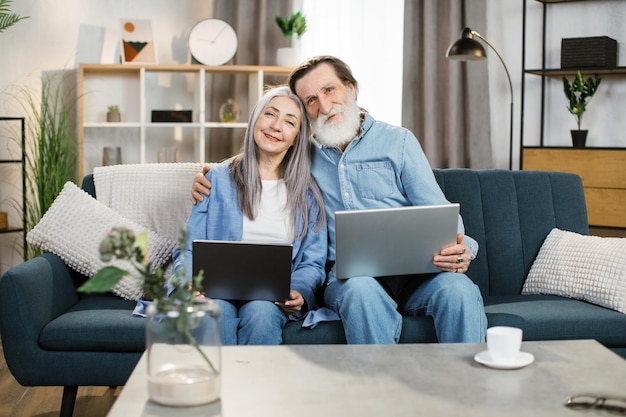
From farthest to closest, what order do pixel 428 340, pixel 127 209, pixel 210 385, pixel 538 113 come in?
pixel 538 113 < pixel 127 209 < pixel 428 340 < pixel 210 385

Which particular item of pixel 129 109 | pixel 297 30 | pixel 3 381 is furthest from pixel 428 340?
pixel 129 109

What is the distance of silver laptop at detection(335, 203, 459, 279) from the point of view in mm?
2318

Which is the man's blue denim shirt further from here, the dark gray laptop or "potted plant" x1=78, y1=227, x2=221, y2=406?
"potted plant" x1=78, y1=227, x2=221, y2=406

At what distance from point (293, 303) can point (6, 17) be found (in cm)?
296

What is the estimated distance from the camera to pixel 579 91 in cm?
445

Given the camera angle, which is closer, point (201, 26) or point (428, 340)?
point (428, 340)

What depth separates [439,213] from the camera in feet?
7.73

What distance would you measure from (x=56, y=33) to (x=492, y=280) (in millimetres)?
3023

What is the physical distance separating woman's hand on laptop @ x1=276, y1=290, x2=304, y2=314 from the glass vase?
38.0 inches

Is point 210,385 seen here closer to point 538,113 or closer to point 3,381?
point 3,381

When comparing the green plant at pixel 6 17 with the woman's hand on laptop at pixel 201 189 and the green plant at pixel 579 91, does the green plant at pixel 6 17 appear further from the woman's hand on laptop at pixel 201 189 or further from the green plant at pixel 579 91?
the green plant at pixel 579 91

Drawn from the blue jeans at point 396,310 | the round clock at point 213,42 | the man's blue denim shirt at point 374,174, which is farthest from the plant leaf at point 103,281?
the round clock at point 213,42

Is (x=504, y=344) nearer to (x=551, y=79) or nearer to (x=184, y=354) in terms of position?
(x=184, y=354)

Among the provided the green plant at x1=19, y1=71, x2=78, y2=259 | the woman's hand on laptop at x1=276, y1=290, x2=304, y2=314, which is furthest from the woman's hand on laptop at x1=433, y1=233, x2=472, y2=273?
the green plant at x1=19, y1=71, x2=78, y2=259
